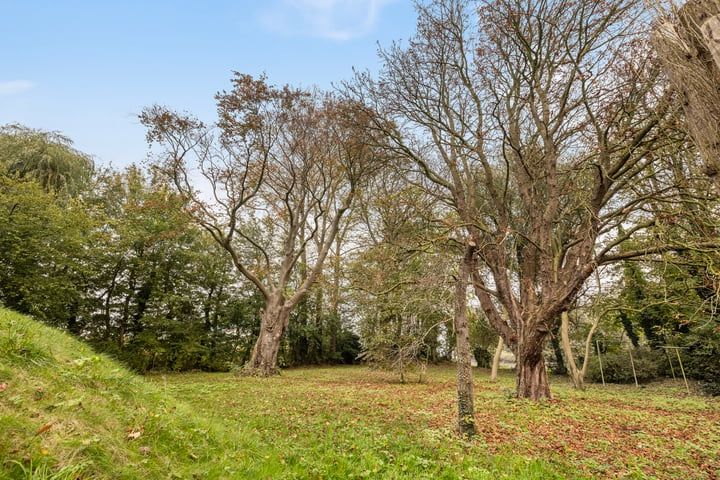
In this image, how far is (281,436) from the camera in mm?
5109

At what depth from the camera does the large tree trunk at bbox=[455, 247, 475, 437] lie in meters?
5.40

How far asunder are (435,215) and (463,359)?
632 cm

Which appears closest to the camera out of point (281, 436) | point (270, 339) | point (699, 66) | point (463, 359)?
point (699, 66)

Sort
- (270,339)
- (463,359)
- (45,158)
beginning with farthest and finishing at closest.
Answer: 1. (45,158)
2. (270,339)
3. (463,359)

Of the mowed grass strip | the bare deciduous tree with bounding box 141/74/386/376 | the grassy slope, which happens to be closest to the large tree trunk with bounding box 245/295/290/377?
the bare deciduous tree with bounding box 141/74/386/376

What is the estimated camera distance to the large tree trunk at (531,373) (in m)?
8.77

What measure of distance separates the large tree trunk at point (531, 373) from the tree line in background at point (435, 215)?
5 cm

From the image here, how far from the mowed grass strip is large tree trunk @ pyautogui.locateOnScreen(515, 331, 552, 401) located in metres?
0.59

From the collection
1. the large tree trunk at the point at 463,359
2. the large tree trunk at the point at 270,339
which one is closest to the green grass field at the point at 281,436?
the large tree trunk at the point at 463,359

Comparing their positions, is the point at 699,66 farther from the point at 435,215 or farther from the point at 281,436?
the point at 435,215

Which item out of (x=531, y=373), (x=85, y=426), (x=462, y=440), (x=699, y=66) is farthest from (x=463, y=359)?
(x=85, y=426)

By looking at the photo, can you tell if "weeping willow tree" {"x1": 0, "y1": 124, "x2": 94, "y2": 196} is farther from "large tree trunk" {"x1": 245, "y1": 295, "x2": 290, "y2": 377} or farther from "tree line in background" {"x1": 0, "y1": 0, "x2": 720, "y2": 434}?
"large tree trunk" {"x1": 245, "y1": 295, "x2": 290, "y2": 377}

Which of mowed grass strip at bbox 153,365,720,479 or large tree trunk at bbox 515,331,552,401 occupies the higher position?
large tree trunk at bbox 515,331,552,401

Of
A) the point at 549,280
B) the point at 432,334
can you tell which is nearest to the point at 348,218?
the point at 432,334
